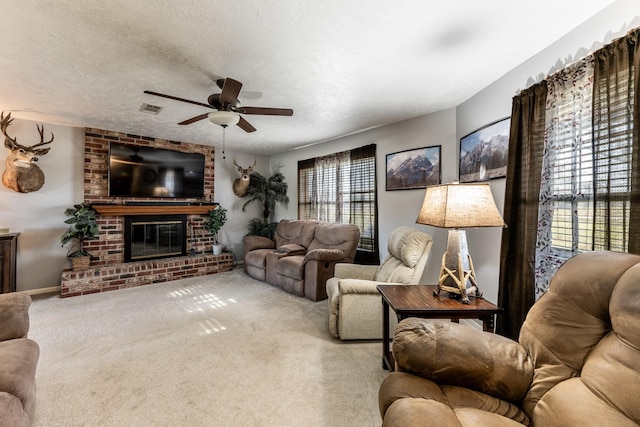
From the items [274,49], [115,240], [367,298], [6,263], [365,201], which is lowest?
[367,298]

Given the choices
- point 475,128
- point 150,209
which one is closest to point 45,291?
point 150,209

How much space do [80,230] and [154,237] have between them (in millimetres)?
1020

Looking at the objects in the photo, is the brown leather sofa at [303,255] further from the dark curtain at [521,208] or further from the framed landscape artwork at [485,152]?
the dark curtain at [521,208]

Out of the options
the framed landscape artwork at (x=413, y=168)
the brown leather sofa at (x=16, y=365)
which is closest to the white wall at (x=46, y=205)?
the brown leather sofa at (x=16, y=365)

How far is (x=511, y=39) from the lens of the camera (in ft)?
5.93

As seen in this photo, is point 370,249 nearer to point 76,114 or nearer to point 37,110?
point 76,114

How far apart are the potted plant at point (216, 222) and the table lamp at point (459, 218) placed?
13.6 ft

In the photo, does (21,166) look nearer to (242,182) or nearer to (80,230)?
(80,230)

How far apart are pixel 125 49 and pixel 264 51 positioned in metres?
1.00

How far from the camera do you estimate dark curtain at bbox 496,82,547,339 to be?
5.99 ft

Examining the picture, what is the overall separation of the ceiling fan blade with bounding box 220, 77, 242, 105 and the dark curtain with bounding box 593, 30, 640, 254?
221 cm

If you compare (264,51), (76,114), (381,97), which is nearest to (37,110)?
(76,114)

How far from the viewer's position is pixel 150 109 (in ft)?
10.5

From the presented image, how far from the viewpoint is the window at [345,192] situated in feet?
13.3
